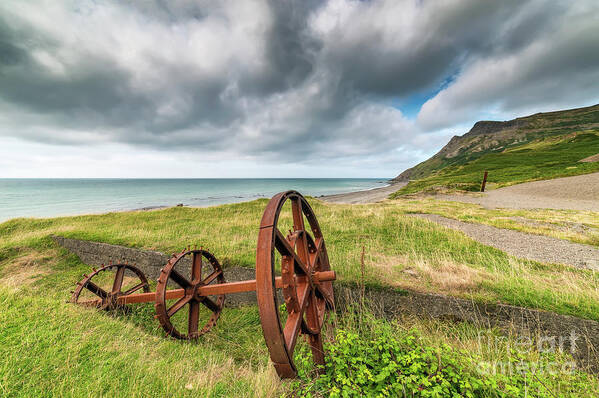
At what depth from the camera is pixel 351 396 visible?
277cm

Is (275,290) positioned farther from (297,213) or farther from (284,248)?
(297,213)

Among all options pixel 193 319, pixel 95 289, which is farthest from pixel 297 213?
pixel 95 289

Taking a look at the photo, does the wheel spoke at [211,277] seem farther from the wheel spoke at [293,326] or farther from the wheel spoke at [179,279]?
the wheel spoke at [293,326]

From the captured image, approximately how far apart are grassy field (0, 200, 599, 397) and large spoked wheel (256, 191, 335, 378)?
0.64 m

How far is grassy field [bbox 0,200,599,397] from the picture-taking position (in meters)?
2.82

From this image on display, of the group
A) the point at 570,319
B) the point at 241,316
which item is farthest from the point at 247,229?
the point at 570,319

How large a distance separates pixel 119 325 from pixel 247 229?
254 inches

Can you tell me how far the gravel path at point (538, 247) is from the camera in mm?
5801

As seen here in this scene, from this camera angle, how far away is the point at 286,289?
9.12ft

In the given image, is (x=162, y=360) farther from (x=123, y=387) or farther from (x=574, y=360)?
(x=574, y=360)

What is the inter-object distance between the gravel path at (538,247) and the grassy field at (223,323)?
785mm

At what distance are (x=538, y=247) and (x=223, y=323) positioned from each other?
980 cm

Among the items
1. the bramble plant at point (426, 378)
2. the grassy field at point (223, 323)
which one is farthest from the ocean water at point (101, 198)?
the bramble plant at point (426, 378)

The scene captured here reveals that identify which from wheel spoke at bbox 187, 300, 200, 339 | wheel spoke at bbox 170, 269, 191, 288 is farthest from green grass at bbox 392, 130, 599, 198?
wheel spoke at bbox 170, 269, 191, 288
